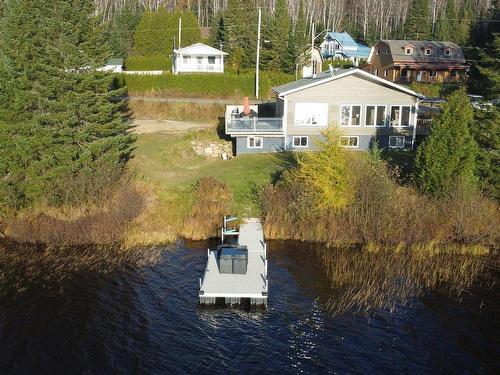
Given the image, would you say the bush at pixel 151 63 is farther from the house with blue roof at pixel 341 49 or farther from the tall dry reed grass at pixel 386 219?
the tall dry reed grass at pixel 386 219

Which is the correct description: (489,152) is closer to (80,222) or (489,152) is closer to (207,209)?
(207,209)

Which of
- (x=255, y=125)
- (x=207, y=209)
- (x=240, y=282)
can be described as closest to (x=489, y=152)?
(x=255, y=125)

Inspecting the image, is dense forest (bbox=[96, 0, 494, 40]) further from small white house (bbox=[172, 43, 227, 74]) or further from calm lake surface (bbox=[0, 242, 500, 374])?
calm lake surface (bbox=[0, 242, 500, 374])

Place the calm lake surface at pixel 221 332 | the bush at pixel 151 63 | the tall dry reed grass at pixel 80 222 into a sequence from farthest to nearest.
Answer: the bush at pixel 151 63 < the tall dry reed grass at pixel 80 222 < the calm lake surface at pixel 221 332

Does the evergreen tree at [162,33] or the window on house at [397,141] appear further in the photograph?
the evergreen tree at [162,33]

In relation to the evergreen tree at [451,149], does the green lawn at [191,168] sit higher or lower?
lower

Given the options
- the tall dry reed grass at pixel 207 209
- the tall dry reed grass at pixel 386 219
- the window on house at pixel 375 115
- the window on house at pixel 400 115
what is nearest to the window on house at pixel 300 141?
the window on house at pixel 375 115

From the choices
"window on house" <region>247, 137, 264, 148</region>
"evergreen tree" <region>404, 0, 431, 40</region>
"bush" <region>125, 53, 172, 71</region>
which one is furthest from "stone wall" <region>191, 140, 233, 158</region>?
"evergreen tree" <region>404, 0, 431, 40</region>
